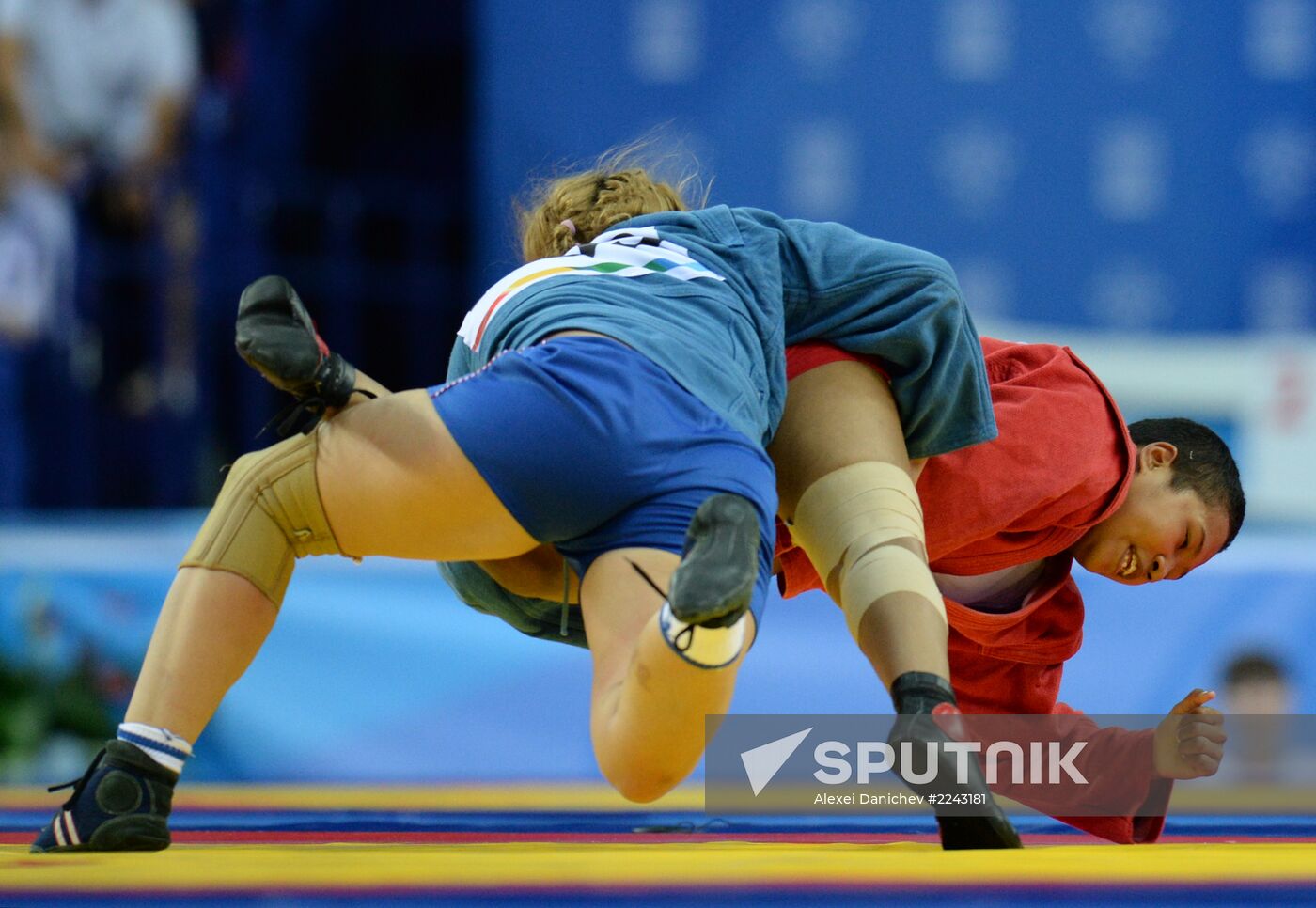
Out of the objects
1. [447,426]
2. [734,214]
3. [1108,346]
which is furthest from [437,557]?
[1108,346]

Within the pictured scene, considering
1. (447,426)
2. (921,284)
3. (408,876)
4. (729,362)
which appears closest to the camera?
(408,876)

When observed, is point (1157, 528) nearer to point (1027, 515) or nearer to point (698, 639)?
point (1027, 515)

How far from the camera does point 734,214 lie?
2.08 m

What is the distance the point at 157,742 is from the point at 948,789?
2.62ft

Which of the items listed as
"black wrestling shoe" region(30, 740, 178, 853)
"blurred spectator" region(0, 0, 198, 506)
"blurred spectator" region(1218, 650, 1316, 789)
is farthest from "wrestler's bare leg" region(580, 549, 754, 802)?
"blurred spectator" region(0, 0, 198, 506)

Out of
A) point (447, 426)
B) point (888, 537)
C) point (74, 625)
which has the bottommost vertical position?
point (74, 625)

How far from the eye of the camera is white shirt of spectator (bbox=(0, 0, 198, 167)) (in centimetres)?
487

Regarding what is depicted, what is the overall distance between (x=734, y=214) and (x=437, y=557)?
0.63 meters

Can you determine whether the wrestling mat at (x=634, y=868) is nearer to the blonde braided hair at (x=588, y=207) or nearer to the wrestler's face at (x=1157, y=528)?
the wrestler's face at (x=1157, y=528)

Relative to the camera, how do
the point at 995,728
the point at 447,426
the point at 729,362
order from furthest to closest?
the point at 995,728
the point at 729,362
the point at 447,426

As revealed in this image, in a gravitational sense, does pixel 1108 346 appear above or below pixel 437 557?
below

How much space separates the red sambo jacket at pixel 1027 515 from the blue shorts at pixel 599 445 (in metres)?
0.41

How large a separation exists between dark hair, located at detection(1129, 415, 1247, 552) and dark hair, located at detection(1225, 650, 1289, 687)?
1.47 m

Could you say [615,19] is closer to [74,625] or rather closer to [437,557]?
[74,625]
